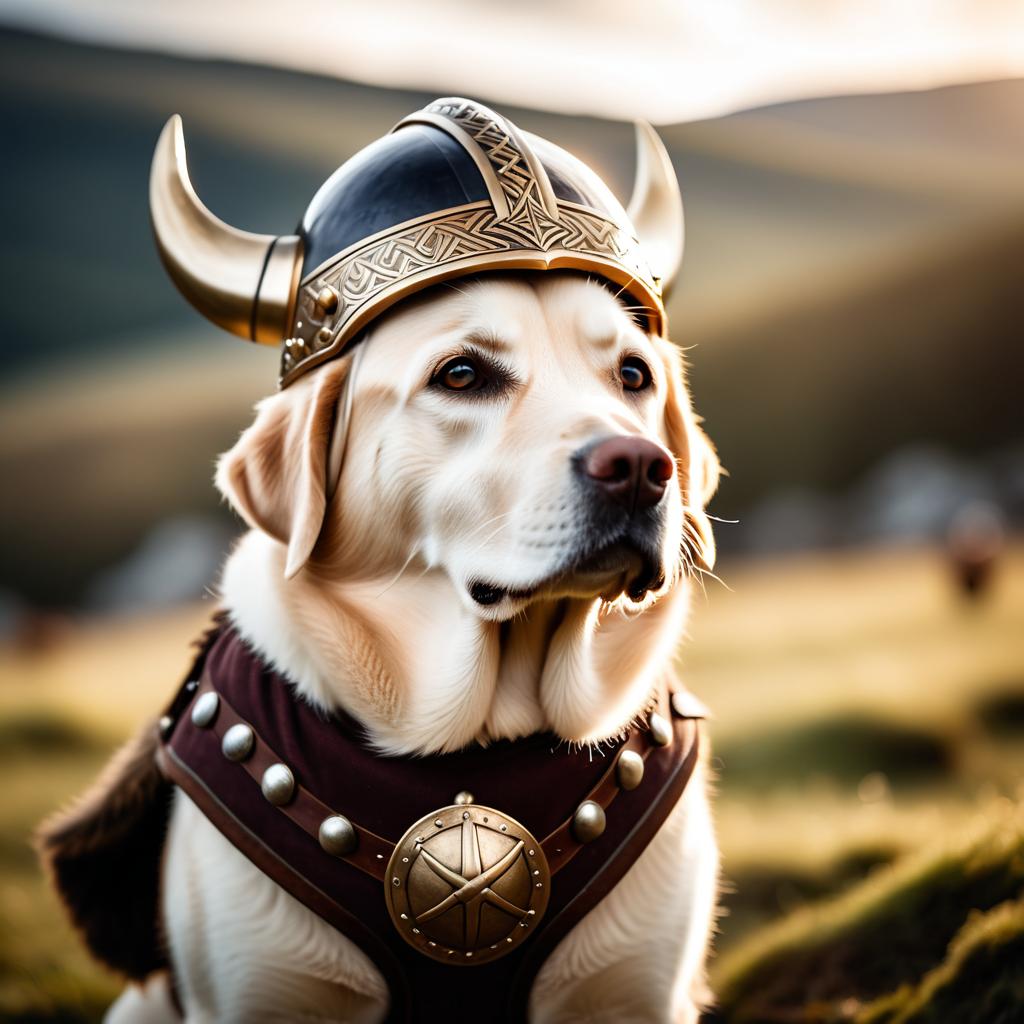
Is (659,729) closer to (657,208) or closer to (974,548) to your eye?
(657,208)

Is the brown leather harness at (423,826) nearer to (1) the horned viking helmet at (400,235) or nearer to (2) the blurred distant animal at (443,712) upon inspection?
(2) the blurred distant animal at (443,712)

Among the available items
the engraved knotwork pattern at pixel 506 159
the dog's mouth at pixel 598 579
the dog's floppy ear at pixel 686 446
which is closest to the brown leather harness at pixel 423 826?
the dog's mouth at pixel 598 579

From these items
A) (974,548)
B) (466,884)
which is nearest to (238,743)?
(466,884)

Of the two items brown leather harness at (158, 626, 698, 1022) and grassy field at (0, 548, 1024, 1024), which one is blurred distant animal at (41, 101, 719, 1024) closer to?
brown leather harness at (158, 626, 698, 1022)

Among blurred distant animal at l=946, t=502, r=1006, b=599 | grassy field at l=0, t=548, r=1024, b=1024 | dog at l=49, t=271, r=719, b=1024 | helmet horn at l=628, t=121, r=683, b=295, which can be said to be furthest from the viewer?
blurred distant animal at l=946, t=502, r=1006, b=599

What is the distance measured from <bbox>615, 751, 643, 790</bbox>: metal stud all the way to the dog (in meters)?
Result: 0.05

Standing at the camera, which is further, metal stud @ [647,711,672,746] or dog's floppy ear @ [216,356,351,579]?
metal stud @ [647,711,672,746]

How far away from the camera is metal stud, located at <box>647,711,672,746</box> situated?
6.45 feet

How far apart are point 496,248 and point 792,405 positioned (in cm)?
375

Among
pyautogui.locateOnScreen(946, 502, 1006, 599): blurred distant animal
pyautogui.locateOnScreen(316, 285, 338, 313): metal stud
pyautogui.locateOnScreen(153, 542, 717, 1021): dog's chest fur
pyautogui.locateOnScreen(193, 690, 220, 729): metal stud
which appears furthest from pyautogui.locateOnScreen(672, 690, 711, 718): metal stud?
pyautogui.locateOnScreen(946, 502, 1006, 599): blurred distant animal

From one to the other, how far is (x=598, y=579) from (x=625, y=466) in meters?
0.20

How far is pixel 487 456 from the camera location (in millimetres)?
1705

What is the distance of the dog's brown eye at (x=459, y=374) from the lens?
5.78 feet

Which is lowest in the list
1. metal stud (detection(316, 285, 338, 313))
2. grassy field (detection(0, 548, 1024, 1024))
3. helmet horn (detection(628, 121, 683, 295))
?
grassy field (detection(0, 548, 1024, 1024))
